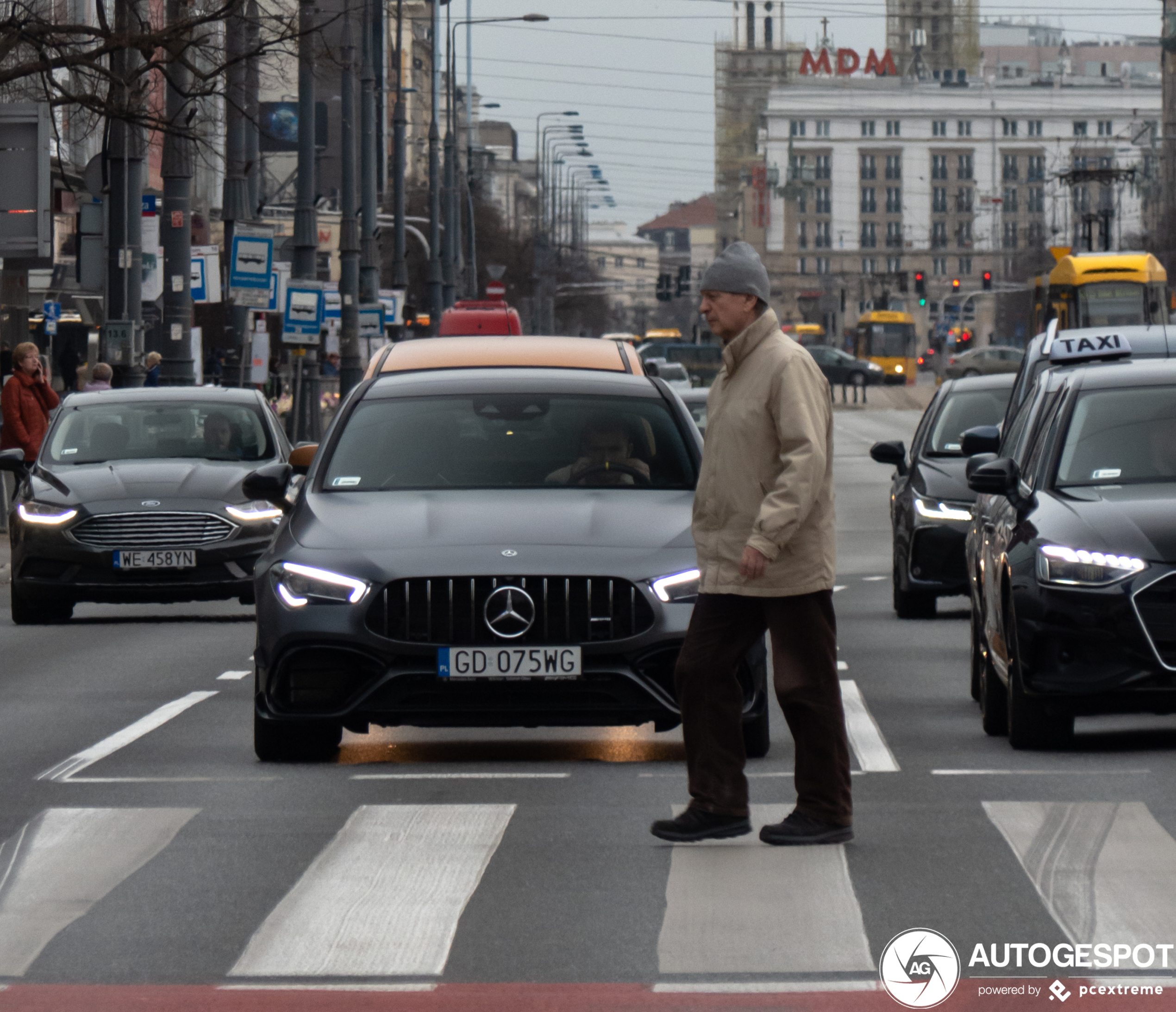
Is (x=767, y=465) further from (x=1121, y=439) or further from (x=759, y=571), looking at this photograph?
(x=1121, y=439)

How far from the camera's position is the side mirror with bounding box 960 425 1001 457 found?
41.2 feet

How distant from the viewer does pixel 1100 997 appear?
18.6 feet

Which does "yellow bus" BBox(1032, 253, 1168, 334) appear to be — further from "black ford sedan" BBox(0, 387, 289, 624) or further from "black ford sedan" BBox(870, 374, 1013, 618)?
"black ford sedan" BBox(0, 387, 289, 624)

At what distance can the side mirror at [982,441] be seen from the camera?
41.2 ft

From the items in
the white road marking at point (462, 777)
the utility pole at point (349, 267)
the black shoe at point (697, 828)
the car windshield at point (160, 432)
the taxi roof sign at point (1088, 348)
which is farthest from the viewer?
the utility pole at point (349, 267)

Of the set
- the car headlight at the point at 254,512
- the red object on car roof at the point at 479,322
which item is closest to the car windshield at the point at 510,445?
the car headlight at the point at 254,512

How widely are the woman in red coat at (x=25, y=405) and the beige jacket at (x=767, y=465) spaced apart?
1744 cm

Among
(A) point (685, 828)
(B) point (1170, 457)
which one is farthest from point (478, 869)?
(B) point (1170, 457)

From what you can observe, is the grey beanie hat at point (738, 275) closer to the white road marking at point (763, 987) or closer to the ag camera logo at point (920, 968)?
the ag camera logo at point (920, 968)

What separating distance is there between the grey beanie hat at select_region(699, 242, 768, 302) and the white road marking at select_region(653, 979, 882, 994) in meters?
2.43

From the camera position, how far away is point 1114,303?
49.3 meters

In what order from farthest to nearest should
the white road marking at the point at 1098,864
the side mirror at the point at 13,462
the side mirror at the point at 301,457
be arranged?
the side mirror at the point at 13,462, the side mirror at the point at 301,457, the white road marking at the point at 1098,864

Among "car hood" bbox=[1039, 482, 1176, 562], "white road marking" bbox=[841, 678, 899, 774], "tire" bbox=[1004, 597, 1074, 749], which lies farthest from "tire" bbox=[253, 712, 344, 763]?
"car hood" bbox=[1039, 482, 1176, 562]

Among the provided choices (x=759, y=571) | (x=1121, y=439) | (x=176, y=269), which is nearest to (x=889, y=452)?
(x=1121, y=439)
